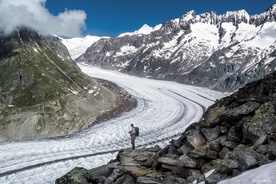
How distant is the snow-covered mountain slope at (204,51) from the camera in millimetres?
108750

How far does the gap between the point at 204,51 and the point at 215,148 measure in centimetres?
13686

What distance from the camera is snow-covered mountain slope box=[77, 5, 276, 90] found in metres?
109

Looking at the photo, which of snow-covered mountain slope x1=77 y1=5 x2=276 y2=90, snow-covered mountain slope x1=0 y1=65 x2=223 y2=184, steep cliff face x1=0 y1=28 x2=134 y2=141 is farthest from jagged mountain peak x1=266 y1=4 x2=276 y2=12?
steep cliff face x1=0 y1=28 x2=134 y2=141

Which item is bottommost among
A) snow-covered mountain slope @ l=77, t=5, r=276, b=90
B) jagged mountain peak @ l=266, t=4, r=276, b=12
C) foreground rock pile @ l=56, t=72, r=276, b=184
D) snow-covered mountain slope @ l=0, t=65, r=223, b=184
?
snow-covered mountain slope @ l=0, t=65, r=223, b=184

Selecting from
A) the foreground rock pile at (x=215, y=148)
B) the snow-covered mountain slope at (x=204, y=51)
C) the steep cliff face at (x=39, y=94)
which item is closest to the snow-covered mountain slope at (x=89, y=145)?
the steep cliff face at (x=39, y=94)

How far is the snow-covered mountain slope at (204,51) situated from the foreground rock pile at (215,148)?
3078 inches

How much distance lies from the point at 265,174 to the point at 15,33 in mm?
40311

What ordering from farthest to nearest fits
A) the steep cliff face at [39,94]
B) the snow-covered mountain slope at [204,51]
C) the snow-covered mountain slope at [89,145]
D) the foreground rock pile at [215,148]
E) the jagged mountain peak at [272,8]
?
the jagged mountain peak at [272,8]
the snow-covered mountain slope at [204,51]
the steep cliff face at [39,94]
the snow-covered mountain slope at [89,145]
the foreground rock pile at [215,148]

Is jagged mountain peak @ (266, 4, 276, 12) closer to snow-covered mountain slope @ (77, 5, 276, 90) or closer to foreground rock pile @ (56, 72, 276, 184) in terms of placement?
snow-covered mountain slope @ (77, 5, 276, 90)

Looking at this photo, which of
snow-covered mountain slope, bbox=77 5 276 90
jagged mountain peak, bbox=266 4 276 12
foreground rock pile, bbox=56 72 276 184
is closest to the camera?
foreground rock pile, bbox=56 72 276 184

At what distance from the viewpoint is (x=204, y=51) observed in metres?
145

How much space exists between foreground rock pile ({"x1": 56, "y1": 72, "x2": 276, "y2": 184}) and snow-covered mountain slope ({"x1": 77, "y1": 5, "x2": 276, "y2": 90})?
256 feet

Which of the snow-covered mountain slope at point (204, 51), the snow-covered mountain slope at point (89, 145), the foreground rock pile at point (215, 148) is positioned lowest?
the snow-covered mountain slope at point (89, 145)

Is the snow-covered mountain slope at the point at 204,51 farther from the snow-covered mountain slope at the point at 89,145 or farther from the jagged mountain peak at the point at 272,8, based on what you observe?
the snow-covered mountain slope at the point at 89,145
